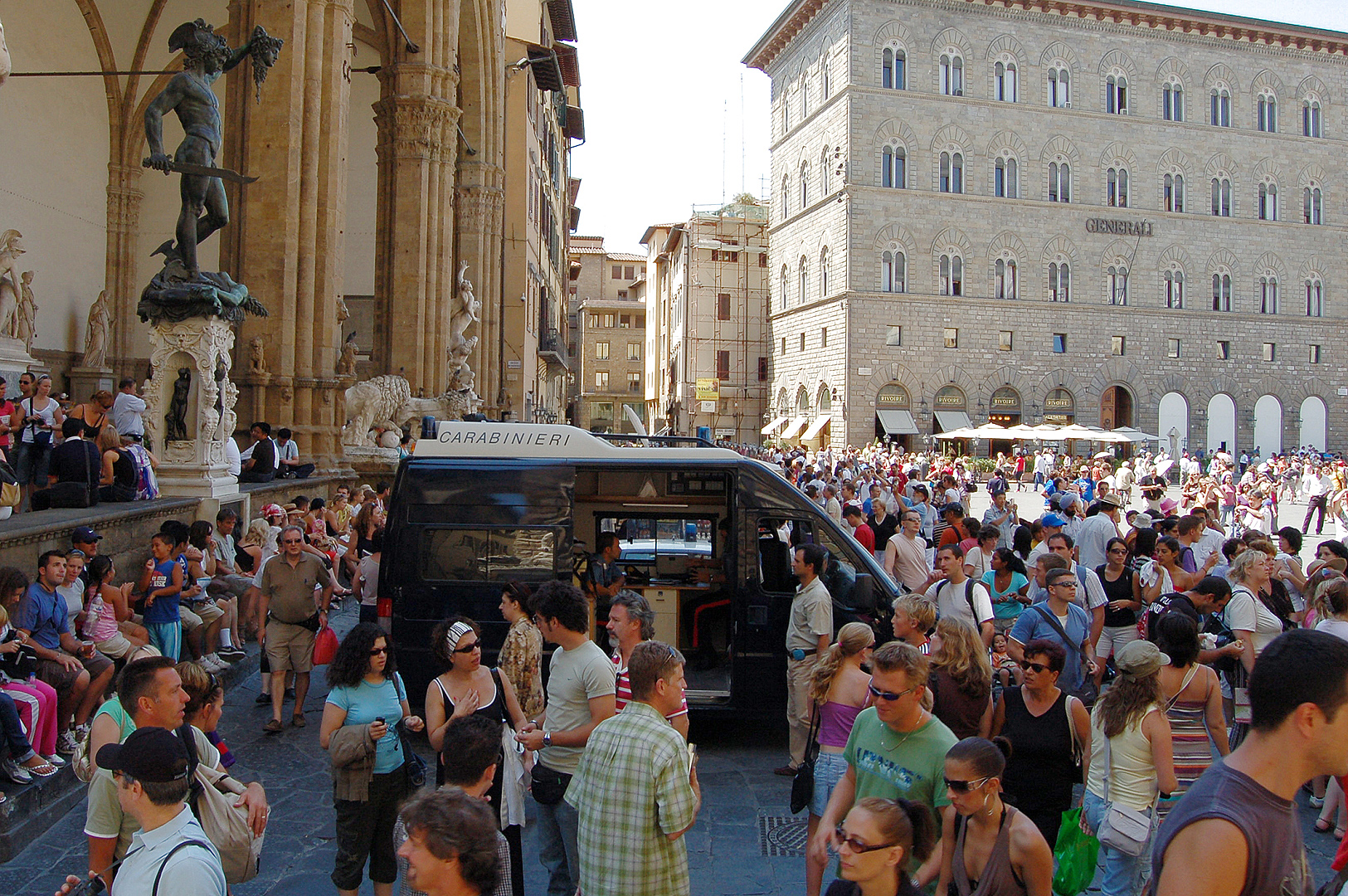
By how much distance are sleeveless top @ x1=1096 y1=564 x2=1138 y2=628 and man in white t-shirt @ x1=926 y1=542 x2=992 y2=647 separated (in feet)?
4.12

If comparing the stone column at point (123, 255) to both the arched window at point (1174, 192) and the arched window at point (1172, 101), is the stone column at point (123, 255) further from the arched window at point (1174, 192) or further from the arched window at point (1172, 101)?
the arched window at point (1172, 101)

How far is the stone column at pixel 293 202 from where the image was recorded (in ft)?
47.9

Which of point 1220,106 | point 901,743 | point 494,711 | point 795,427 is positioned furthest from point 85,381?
point 1220,106

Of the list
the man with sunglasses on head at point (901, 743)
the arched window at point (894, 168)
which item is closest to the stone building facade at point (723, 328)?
the arched window at point (894, 168)

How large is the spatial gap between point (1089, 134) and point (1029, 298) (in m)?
8.70

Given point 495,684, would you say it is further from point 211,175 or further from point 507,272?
point 507,272

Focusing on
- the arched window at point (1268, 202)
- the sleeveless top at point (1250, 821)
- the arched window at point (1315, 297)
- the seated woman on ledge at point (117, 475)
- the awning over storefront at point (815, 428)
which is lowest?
the sleeveless top at point (1250, 821)

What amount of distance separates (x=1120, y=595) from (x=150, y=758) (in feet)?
22.6

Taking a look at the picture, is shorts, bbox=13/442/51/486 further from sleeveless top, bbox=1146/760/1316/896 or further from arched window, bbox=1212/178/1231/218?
arched window, bbox=1212/178/1231/218

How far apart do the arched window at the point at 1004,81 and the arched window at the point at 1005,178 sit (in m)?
2.90

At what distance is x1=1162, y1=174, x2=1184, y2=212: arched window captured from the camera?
165ft

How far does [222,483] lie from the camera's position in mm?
11117

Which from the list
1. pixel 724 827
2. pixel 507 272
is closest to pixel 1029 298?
pixel 507 272

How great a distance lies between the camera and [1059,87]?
4884cm
